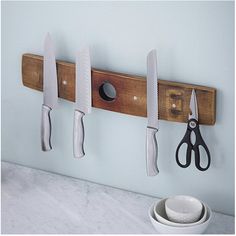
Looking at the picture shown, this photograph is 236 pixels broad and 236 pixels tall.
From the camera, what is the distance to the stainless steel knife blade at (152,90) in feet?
3.49

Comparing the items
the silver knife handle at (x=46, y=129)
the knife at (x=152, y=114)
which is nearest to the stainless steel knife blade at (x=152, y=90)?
the knife at (x=152, y=114)

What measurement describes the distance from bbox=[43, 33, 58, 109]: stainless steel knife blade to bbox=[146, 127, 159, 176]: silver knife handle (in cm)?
24

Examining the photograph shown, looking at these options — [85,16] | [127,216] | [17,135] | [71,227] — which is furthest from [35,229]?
[85,16]

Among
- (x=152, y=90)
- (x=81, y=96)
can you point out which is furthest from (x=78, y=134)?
(x=152, y=90)

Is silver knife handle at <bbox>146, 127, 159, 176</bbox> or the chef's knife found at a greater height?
the chef's knife

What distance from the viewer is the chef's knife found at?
1145 mm

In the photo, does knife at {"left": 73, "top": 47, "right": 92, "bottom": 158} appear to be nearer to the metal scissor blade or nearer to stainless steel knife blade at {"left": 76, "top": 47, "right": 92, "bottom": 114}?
stainless steel knife blade at {"left": 76, "top": 47, "right": 92, "bottom": 114}

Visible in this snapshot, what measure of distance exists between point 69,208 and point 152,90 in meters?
0.32

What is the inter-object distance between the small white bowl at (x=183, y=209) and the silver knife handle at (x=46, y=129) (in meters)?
0.31

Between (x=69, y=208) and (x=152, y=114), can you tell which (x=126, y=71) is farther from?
(x=69, y=208)

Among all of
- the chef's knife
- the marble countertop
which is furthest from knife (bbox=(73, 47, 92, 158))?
the marble countertop

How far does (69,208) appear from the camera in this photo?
1.19 meters

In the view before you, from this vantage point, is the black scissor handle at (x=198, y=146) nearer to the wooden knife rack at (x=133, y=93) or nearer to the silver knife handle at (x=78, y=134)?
the wooden knife rack at (x=133, y=93)

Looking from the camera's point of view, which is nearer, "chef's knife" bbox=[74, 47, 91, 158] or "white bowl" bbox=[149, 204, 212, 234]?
"white bowl" bbox=[149, 204, 212, 234]
